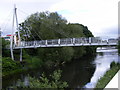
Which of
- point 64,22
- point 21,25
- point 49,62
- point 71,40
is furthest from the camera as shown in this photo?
point 21,25

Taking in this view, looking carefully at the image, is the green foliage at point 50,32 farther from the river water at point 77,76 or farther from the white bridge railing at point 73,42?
the river water at point 77,76

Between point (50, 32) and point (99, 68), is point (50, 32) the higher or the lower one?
the higher one

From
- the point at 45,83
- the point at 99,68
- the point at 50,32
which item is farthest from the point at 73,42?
the point at 45,83

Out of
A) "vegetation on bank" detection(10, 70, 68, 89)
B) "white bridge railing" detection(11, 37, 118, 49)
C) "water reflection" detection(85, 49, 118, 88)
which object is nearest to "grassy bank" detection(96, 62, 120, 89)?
A: "water reflection" detection(85, 49, 118, 88)

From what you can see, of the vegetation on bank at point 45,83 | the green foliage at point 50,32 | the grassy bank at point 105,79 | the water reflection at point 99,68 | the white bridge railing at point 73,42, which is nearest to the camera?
the vegetation on bank at point 45,83

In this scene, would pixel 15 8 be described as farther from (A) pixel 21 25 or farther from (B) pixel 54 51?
(B) pixel 54 51

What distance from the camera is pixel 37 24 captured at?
1564 cm

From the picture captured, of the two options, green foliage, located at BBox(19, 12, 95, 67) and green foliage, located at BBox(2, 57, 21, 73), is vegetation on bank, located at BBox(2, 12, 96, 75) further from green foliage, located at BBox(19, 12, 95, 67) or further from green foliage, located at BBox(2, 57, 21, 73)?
green foliage, located at BBox(2, 57, 21, 73)

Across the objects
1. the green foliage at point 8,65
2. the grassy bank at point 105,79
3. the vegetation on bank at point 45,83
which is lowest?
the green foliage at point 8,65

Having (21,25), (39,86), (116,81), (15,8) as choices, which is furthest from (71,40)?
(116,81)

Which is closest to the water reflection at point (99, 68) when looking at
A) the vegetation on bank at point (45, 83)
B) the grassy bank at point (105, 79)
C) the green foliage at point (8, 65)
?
the grassy bank at point (105, 79)

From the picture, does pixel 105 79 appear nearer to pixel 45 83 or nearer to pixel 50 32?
pixel 45 83

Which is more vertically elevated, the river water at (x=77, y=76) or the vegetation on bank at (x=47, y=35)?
the vegetation on bank at (x=47, y=35)

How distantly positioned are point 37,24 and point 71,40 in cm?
453
